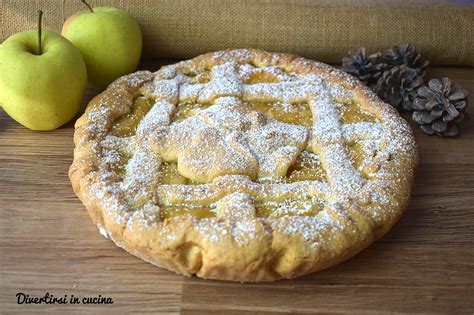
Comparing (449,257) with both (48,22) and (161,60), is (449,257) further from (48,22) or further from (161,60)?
(48,22)

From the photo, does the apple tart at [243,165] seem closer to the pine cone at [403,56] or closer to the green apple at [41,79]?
the green apple at [41,79]

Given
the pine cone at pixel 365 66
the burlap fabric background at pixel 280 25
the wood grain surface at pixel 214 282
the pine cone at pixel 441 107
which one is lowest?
the wood grain surface at pixel 214 282

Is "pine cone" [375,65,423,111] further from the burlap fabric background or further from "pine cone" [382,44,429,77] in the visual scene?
the burlap fabric background

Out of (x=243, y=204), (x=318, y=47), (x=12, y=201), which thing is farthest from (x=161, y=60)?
(x=243, y=204)

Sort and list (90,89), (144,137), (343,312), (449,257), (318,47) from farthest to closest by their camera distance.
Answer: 1. (318,47)
2. (90,89)
3. (144,137)
4. (449,257)
5. (343,312)

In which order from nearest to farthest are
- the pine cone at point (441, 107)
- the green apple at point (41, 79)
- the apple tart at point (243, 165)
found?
the apple tart at point (243, 165) → the green apple at point (41, 79) → the pine cone at point (441, 107)

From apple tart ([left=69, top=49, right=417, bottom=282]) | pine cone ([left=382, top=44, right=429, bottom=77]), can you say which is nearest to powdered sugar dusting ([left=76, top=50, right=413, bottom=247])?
apple tart ([left=69, top=49, right=417, bottom=282])

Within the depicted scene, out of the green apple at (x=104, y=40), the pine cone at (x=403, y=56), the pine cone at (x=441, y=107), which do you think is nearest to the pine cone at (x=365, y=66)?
the pine cone at (x=403, y=56)
